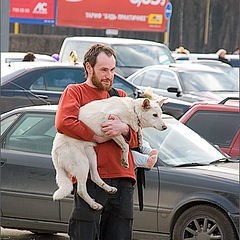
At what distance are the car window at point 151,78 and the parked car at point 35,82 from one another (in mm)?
2564

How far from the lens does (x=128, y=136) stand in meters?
4.66

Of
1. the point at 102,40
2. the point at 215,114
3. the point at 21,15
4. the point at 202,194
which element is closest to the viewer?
the point at 202,194

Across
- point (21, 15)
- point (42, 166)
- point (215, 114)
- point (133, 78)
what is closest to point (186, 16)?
point (21, 15)

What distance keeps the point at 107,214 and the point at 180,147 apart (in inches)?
103

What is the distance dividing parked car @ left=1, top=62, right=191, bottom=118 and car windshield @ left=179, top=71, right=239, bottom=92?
7.53 feet

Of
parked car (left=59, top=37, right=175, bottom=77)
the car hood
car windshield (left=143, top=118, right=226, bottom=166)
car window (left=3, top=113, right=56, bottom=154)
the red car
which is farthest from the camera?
parked car (left=59, top=37, right=175, bottom=77)

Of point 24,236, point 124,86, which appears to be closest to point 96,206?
point 24,236

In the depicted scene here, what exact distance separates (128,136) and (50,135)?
8.82 feet

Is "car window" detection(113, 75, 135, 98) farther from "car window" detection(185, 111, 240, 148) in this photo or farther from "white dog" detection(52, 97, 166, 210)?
"white dog" detection(52, 97, 166, 210)

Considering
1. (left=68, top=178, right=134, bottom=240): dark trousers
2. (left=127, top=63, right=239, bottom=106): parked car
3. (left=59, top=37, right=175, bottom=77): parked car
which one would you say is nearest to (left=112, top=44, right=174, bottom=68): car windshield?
(left=59, top=37, right=175, bottom=77): parked car

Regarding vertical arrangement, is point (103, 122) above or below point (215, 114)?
above

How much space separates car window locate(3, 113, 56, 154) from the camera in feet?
23.7

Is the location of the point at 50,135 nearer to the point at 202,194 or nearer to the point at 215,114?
the point at 202,194

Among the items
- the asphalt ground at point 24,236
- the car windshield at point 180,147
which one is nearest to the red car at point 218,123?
the car windshield at point 180,147
